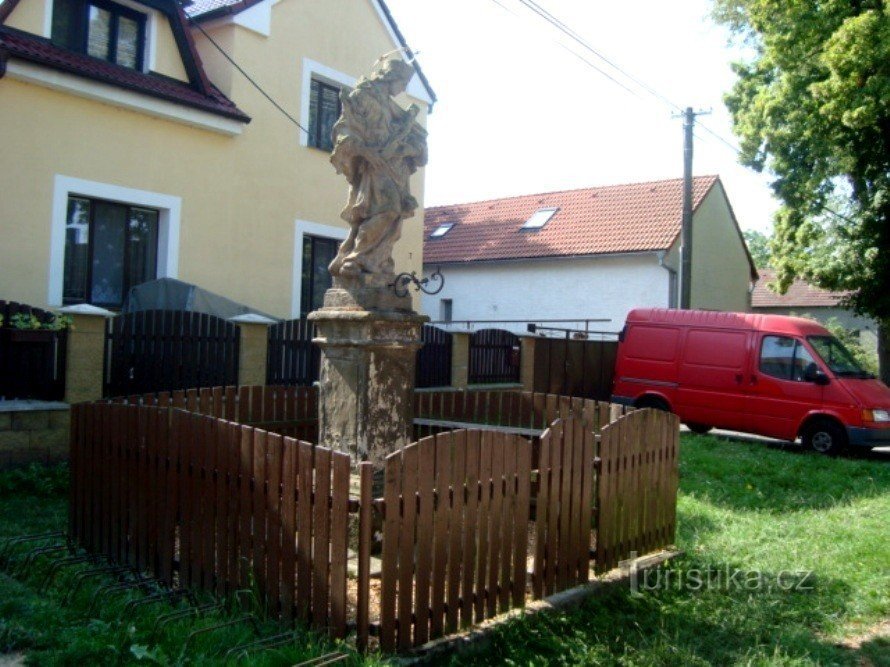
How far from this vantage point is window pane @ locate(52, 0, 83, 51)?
11.7 meters

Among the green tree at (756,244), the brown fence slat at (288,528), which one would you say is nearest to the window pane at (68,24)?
the brown fence slat at (288,528)

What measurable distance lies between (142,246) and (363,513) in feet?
31.4

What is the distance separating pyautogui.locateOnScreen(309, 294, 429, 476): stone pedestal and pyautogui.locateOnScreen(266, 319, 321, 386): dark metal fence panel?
460 centimetres

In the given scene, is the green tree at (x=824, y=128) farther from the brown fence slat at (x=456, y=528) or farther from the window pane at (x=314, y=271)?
the brown fence slat at (x=456, y=528)

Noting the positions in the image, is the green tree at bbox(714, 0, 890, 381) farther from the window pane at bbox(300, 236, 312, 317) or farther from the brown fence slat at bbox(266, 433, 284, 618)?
the brown fence slat at bbox(266, 433, 284, 618)

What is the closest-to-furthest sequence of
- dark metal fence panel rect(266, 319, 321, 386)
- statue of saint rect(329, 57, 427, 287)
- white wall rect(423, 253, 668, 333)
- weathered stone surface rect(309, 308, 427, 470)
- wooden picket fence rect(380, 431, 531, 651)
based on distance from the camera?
wooden picket fence rect(380, 431, 531, 651) < weathered stone surface rect(309, 308, 427, 470) < statue of saint rect(329, 57, 427, 287) < dark metal fence panel rect(266, 319, 321, 386) < white wall rect(423, 253, 668, 333)

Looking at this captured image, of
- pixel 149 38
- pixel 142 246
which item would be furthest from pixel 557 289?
pixel 149 38

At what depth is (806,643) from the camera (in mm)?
5059

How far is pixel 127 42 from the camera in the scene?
12633 mm

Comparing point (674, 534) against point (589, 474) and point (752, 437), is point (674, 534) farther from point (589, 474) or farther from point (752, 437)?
point (752, 437)

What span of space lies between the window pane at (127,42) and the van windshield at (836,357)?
37.5ft

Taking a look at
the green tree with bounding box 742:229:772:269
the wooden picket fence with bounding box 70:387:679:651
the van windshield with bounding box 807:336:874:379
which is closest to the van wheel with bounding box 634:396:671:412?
the van windshield with bounding box 807:336:874:379

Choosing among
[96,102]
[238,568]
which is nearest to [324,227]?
[96,102]

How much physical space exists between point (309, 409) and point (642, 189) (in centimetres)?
2041
